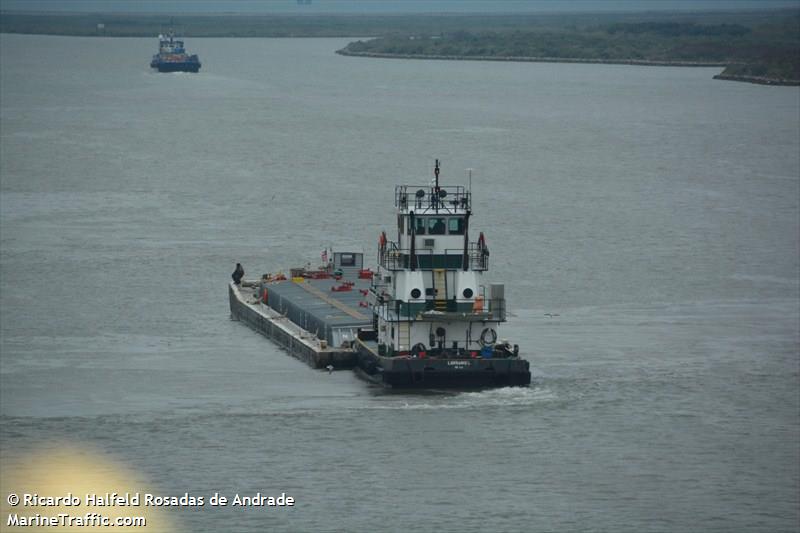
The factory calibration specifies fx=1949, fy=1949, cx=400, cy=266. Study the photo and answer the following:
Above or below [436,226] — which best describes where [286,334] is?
below

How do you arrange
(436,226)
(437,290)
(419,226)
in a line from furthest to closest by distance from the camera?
(436,226) < (419,226) < (437,290)

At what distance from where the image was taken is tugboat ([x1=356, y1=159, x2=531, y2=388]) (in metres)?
55.1

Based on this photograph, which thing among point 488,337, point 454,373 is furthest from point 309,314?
point 454,373

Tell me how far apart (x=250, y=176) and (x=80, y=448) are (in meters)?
71.9

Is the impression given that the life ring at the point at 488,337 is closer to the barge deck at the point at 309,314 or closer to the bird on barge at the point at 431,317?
the bird on barge at the point at 431,317

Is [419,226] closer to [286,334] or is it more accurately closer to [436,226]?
[436,226]

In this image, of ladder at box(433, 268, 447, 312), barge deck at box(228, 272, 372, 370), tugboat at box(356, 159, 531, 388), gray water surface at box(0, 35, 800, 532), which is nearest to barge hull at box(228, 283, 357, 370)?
barge deck at box(228, 272, 372, 370)

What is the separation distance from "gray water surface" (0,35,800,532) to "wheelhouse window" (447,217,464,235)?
195 inches

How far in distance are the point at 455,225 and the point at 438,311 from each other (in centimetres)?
263

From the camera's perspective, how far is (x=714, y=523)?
145ft

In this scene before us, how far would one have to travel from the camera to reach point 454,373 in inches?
2167

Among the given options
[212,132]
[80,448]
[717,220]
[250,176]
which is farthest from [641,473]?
[212,132]

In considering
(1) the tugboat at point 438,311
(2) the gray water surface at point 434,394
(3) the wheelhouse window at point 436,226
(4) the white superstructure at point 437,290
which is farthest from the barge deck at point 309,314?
(3) the wheelhouse window at point 436,226

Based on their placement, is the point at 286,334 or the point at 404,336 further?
the point at 286,334
